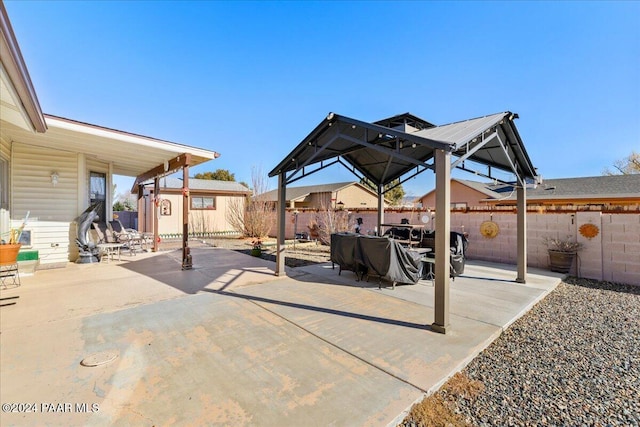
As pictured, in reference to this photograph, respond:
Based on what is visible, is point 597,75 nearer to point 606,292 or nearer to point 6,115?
point 606,292

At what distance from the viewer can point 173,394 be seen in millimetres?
2357

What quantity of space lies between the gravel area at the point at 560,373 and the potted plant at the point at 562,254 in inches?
96.9

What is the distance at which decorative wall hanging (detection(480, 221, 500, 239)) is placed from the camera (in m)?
8.40

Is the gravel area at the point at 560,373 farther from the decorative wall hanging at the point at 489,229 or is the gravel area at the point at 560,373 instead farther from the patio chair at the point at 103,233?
the patio chair at the point at 103,233

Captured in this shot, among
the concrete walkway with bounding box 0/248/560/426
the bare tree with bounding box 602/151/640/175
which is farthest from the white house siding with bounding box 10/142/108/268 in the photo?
the bare tree with bounding box 602/151/640/175

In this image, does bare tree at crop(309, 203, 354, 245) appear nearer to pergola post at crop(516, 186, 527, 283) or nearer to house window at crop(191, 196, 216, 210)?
pergola post at crop(516, 186, 527, 283)

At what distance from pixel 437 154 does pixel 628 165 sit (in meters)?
32.0

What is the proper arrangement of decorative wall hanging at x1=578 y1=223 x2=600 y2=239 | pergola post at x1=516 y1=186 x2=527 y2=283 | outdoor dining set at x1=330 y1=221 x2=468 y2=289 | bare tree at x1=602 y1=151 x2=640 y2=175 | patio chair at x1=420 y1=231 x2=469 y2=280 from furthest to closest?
bare tree at x1=602 y1=151 x2=640 y2=175
decorative wall hanging at x1=578 y1=223 x2=600 y2=239
patio chair at x1=420 y1=231 x2=469 y2=280
pergola post at x1=516 y1=186 x2=527 y2=283
outdoor dining set at x1=330 y1=221 x2=468 y2=289

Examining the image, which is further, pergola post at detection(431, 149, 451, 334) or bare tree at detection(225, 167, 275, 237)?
bare tree at detection(225, 167, 275, 237)

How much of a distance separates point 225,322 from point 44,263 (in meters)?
6.84

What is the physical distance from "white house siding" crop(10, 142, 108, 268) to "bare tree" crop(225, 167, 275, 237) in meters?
7.13

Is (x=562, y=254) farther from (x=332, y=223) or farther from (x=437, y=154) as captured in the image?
(x=332, y=223)

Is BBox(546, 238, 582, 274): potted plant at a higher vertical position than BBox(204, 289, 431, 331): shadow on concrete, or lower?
higher

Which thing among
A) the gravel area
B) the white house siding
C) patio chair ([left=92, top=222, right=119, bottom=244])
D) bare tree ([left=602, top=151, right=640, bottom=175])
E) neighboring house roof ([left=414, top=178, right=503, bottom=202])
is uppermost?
bare tree ([left=602, top=151, right=640, bottom=175])
